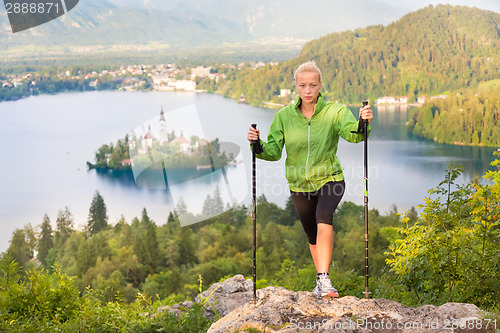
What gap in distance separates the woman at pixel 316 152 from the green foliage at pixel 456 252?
130cm

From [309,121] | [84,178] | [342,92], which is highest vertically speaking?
[309,121]

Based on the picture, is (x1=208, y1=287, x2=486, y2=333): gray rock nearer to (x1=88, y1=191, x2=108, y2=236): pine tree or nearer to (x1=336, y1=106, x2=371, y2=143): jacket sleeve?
(x1=336, y1=106, x2=371, y2=143): jacket sleeve

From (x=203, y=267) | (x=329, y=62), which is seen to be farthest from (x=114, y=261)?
(x=329, y=62)

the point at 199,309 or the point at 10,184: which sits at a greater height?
the point at 199,309

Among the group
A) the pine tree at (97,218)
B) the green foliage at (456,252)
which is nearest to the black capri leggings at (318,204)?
the green foliage at (456,252)

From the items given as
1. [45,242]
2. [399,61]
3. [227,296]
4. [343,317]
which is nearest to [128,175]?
[45,242]

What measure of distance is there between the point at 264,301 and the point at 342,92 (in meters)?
112

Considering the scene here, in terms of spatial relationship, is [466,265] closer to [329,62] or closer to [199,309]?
[199,309]

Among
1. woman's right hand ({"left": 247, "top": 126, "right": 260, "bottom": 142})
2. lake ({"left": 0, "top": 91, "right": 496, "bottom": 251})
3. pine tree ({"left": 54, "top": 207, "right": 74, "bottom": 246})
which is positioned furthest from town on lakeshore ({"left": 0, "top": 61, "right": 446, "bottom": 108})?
woman's right hand ({"left": 247, "top": 126, "right": 260, "bottom": 142})

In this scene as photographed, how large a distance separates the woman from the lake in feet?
148

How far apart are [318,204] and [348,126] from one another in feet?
2.35

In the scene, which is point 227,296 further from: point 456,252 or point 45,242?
point 45,242

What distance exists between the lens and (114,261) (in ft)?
174

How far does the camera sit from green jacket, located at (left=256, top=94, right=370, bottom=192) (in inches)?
205
